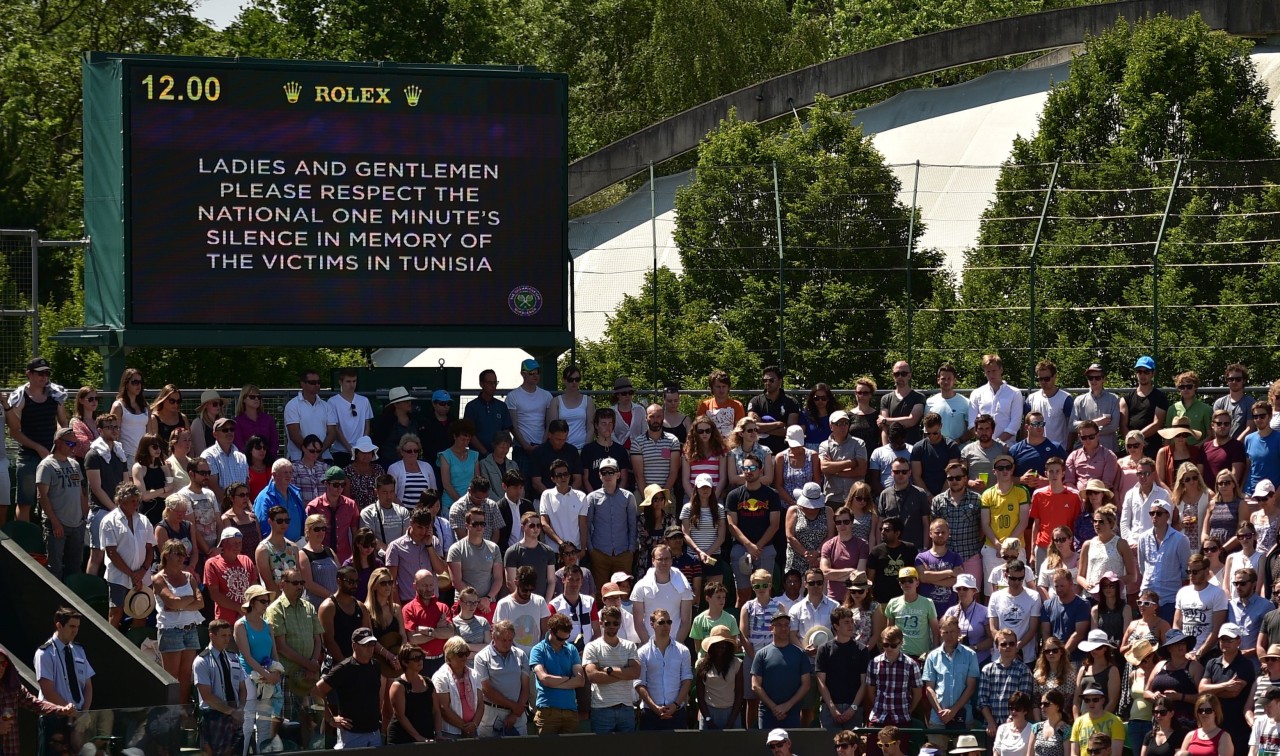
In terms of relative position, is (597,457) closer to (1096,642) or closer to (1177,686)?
(1096,642)

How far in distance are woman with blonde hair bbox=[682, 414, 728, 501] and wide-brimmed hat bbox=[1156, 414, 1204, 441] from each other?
13.1ft

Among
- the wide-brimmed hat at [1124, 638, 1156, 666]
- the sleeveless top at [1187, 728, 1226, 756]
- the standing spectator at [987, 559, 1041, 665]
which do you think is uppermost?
the standing spectator at [987, 559, 1041, 665]

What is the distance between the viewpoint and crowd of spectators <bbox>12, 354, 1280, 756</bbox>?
1540 cm

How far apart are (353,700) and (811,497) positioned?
4.63 metres

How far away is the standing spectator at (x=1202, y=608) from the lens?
16047 millimetres

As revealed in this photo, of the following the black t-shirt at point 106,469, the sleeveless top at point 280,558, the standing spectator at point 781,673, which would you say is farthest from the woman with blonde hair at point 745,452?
the black t-shirt at point 106,469

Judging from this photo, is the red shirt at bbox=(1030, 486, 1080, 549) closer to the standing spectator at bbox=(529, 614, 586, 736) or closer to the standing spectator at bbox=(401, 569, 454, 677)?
the standing spectator at bbox=(529, 614, 586, 736)

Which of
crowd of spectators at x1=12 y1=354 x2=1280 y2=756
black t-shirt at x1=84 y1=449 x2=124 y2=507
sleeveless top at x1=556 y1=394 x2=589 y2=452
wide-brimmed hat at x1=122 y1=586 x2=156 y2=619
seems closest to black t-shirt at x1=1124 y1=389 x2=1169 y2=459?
crowd of spectators at x1=12 y1=354 x2=1280 y2=756

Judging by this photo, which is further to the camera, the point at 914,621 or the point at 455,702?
the point at 914,621

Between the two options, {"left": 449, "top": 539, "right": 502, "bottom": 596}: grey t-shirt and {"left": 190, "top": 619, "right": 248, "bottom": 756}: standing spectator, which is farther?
{"left": 449, "top": 539, "right": 502, "bottom": 596}: grey t-shirt

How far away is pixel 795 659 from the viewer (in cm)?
1616

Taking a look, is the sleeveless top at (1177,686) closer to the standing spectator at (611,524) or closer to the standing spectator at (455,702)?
the standing spectator at (611,524)

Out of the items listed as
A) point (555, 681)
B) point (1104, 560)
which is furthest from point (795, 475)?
point (555, 681)

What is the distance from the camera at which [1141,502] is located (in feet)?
56.2
